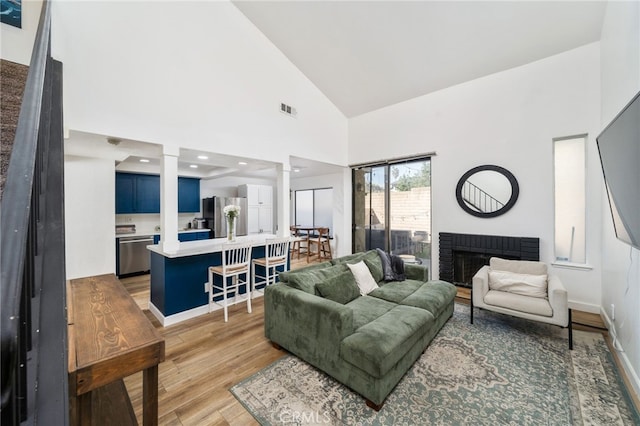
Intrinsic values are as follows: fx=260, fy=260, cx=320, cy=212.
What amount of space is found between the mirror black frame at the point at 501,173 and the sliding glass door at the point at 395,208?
0.56m

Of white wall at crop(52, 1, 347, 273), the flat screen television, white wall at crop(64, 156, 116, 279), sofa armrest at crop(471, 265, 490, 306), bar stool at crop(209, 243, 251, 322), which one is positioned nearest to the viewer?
the flat screen television

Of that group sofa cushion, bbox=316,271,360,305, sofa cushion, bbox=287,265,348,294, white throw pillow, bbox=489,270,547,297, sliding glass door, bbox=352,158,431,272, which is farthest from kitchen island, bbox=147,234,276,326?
white throw pillow, bbox=489,270,547,297

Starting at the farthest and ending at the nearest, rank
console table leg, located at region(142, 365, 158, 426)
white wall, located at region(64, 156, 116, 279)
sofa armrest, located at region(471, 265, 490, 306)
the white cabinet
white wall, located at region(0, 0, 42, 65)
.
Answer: the white cabinet, white wall, located at region(64, 156, 116, 279), sofa armrest, located at region(471, 265, 490, 306), white wall, located at region(0, 0, 42, 65), console table leg, located at region(142, 365, 158, 426)

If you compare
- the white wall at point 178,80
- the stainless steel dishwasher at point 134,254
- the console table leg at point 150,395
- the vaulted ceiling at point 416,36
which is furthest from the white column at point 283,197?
the console table leg at point 150,395

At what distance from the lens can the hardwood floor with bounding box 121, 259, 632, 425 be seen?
1810mm

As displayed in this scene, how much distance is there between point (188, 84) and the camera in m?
3.32

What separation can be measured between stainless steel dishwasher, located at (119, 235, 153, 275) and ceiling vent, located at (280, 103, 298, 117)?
11.8 feet

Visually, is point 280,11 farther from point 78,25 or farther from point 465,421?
point 465,421

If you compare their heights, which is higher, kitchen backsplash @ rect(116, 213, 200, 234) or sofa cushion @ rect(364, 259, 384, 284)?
kitchen backsplash @ rect(116, 213, 200, 234)

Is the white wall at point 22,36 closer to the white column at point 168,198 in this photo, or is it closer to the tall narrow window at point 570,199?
the white column at point 168,198

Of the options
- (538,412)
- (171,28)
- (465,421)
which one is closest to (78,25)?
(171,28)

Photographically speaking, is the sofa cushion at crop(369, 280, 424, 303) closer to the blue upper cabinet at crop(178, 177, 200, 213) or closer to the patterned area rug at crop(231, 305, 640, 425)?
the patterned area rug at crop(231, 305, 640, 425)

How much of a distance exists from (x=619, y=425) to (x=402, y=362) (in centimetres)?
137

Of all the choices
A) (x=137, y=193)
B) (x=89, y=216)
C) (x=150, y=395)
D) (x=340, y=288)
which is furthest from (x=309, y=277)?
(x=137, y=193)
